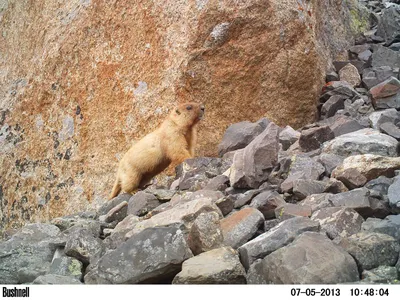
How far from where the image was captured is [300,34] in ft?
29.5

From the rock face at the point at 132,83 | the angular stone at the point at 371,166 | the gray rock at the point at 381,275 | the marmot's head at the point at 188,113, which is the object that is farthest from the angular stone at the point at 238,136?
the gray rock at the point at 381,275

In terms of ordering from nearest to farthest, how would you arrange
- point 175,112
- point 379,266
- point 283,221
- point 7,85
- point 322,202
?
1. point 379,266
2. point 283,221
3. point 322,202
4. point 175,112
5. point 7,85

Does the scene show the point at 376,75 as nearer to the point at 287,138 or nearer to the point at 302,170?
the point at 287,138

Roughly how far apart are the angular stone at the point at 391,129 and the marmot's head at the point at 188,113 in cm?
257

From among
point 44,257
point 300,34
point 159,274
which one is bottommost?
point 44,257

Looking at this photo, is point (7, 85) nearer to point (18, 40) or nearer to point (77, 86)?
point (18, 40)

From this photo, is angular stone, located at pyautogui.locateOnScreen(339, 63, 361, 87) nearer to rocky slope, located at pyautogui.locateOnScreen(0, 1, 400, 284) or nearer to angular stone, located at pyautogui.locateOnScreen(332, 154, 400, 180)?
rocky slope, located at pyautogui.locateOnScreen(0, 1, 400, 284)

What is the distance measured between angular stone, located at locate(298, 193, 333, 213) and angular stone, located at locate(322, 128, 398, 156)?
A: 1.44 metres

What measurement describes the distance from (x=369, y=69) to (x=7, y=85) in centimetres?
607

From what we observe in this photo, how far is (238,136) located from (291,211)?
3138mm

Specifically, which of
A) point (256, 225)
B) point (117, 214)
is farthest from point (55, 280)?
point (117, 214)

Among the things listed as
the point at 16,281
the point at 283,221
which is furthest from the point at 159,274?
the point at 16,281

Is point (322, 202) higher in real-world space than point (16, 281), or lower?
higher

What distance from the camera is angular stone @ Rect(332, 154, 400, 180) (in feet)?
17.6
